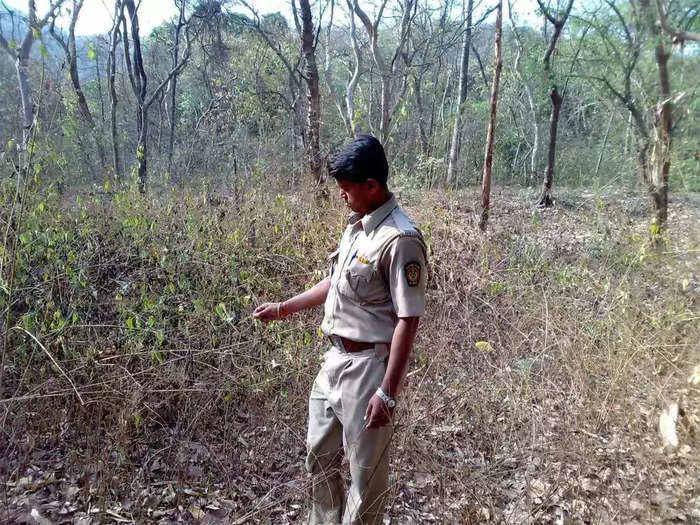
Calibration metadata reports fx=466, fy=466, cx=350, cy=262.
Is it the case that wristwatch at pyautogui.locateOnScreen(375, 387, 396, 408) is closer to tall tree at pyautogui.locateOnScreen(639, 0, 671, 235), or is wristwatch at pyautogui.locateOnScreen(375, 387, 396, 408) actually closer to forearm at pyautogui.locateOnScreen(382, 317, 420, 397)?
forearm at pyautogui.locateOnScreen(382, 317, 420, 397)

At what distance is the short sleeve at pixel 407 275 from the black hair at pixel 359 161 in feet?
0.77

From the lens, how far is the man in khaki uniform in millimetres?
1433

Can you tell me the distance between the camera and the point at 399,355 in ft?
4.64

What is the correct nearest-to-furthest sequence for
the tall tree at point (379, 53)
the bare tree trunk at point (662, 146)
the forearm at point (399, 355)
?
the forearm at point (399, 355)
the bare tree trunk at point (662, 146)
the tall tree at point (379, 53)

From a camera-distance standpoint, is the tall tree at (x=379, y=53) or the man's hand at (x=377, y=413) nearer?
the man's hand at (x=377, y=413)

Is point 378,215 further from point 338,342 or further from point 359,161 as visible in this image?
point 338,342

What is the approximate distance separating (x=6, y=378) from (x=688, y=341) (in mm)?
3914

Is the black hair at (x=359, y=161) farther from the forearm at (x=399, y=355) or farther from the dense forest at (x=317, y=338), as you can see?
the dense forest at (x=317, y=338)

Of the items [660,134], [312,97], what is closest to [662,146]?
[660,134]

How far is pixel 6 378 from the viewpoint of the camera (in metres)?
2.69

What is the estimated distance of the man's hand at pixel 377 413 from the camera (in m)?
1.42

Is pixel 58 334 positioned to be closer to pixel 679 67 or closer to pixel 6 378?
pixel 6 378

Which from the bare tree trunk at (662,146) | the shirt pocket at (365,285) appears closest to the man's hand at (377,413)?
the shirt pocket at (365,285)

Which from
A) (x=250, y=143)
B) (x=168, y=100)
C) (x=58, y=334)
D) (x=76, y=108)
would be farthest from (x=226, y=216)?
(x=168, y=100)
